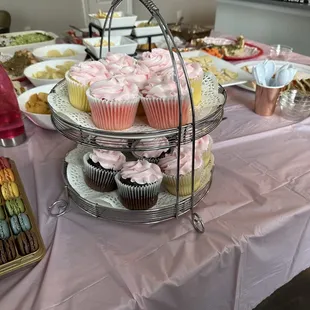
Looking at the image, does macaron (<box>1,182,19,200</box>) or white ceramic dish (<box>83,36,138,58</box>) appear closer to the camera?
macaron (<box>1,182,19,200</box>)

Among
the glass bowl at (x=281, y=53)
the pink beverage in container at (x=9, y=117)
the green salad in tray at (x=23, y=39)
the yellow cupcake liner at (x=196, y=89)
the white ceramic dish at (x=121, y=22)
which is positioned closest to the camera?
the yellow cupcake liner at (x=196, y=89)

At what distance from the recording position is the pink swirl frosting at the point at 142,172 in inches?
23.0

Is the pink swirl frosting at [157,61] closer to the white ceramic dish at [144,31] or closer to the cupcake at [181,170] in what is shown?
the cupcake at [181,170]

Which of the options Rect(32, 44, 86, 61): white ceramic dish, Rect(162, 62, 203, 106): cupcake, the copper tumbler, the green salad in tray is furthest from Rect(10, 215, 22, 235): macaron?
the green salad in tray

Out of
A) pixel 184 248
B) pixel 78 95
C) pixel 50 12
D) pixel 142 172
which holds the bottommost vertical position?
pixel 50 12

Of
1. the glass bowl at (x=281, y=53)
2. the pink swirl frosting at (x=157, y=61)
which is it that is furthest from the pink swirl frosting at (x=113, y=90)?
the glass bowl at (x=281, y=53)

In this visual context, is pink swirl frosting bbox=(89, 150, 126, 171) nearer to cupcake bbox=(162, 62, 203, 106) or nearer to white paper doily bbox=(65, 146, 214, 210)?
white paper doily bbox=(65, 146, 214, 210)

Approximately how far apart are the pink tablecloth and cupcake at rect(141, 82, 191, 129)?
19 cm

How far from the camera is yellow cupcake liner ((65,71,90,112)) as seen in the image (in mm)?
614

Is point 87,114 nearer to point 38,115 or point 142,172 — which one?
point 142,172

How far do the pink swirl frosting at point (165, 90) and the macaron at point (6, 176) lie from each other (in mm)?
321

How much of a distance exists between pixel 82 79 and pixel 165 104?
175 millimetres

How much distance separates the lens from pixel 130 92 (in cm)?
57

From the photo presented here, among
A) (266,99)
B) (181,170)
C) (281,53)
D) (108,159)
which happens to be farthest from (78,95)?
(281,53)
